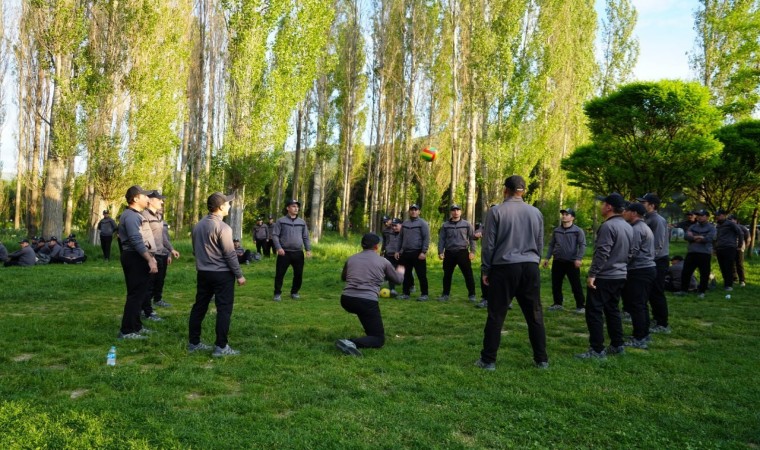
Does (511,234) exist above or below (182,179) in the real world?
below

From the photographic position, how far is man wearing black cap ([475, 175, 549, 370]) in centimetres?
561

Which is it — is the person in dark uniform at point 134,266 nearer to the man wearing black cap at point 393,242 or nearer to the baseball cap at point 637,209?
the man wearing black cap at point 393,242

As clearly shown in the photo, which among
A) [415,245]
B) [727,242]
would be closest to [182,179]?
[415,245]

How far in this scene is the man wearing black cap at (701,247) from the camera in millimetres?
11156

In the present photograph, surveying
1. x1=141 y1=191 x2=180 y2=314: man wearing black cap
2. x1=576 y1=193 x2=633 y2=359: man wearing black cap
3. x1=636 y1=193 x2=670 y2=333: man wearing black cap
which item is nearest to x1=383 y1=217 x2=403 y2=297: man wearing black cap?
x1=141 y1=191 x2=180 y2=314: man wearing black cap

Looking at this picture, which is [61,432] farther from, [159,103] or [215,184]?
[159,103]

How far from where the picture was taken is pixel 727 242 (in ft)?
40.0

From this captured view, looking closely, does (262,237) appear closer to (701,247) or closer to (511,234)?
(701,247)

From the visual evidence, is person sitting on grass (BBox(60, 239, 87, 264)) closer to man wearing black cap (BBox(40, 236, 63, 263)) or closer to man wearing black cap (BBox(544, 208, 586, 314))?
man wearing black cap (BBox(40, 236, 63, 263))

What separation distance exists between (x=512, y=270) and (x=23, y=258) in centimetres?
1632

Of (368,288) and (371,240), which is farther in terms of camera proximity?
(371,240)

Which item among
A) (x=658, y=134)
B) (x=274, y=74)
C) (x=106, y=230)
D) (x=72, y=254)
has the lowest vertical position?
(x=72, y=254)

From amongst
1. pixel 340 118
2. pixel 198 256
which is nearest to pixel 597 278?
pixel 198 256

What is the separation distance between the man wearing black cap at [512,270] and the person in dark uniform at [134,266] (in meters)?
4.26
